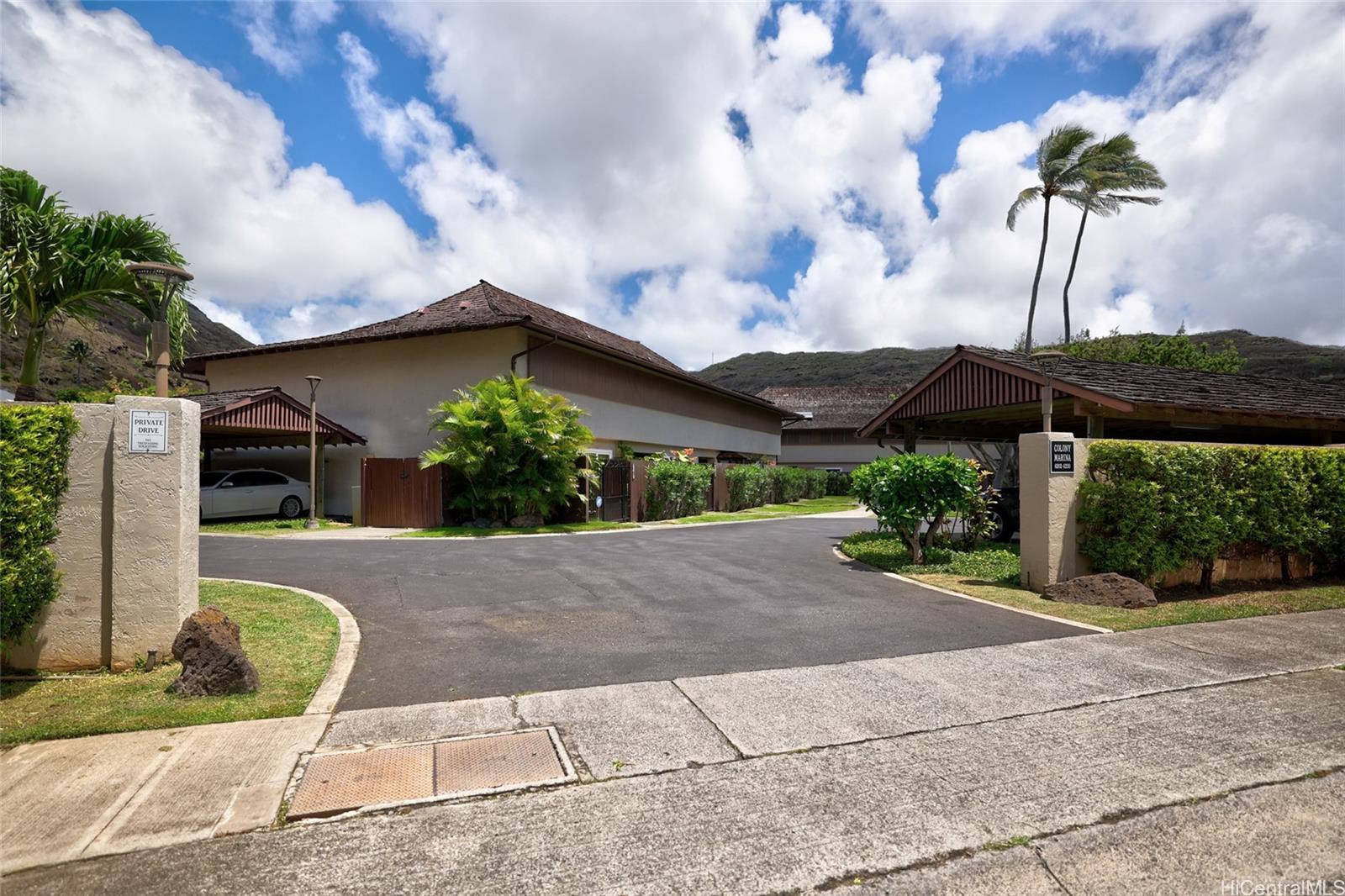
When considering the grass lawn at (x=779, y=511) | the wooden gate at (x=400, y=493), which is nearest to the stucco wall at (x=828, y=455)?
the grass lawn at (x=779, y=511)

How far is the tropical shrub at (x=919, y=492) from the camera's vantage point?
36.4ft

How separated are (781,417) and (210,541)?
3321cm

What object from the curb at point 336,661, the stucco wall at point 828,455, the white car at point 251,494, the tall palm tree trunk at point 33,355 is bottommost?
the curb at point 336,661

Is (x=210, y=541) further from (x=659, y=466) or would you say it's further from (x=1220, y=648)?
(x=1220, y=648)

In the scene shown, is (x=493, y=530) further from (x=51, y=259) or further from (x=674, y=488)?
(x=51, y=259)

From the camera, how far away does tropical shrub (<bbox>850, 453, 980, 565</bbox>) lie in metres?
11.1

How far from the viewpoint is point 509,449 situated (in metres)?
17.2

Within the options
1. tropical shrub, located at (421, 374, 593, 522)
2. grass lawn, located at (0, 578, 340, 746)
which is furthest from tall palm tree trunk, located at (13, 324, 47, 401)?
tropical shrub, located at (421, 374, 593, 522)

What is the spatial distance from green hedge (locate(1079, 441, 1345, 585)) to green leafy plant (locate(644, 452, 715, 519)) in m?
14.0

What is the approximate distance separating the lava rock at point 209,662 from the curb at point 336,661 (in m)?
0.48

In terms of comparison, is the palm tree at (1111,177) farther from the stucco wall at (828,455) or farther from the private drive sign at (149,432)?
the private drive sign at (149,432)

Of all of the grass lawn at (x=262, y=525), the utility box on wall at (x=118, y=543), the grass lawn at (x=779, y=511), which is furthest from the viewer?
the grass lawn at (x=779, y=511)

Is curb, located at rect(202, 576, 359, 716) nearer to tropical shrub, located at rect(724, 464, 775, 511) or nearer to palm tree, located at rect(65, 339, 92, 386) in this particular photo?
tropical shrub, located at rect(724, 464, 775, 511)

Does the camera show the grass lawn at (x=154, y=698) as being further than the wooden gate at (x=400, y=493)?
No
